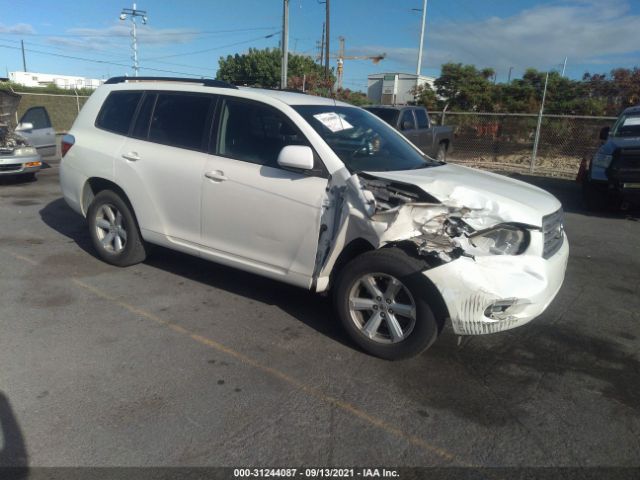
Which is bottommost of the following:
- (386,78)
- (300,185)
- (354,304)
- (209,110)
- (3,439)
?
(3,439)

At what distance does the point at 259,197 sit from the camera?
4.02m

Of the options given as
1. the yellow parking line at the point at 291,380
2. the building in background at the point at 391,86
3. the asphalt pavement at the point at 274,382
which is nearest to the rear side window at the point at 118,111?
the asphalt pavement at the point at 274,382

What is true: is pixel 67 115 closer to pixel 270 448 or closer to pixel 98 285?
pixel 98 285

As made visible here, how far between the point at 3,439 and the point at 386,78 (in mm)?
37520

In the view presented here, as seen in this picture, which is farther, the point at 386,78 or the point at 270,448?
the point at 386,78

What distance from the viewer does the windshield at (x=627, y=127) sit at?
941 cm

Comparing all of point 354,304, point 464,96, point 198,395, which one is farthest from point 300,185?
point 464,96

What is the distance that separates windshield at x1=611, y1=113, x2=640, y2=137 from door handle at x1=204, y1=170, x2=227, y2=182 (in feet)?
27.8

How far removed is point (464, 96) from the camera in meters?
20.6

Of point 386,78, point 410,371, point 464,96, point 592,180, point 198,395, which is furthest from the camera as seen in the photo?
point 386,78

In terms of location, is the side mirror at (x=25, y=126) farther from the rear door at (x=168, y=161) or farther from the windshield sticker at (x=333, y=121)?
the windshield sticker at (x=333, y=121)

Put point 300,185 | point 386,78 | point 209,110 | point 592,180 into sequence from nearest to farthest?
point 300,185 < point 209,110 < point 592,180 < point 386,78

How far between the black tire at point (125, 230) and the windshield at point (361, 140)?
7.01 feet

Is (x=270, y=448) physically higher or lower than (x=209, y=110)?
lower
